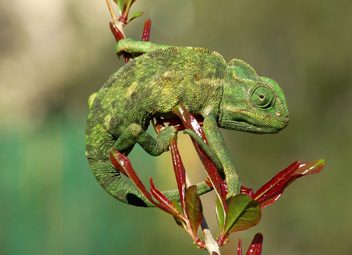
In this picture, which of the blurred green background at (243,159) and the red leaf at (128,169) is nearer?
the red leaf at (128,169)

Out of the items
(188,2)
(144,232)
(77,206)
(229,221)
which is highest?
(188,2)

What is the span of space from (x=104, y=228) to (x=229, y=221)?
254 inches

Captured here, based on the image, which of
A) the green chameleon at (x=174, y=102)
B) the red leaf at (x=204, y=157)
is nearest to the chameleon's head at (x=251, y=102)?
the green chameleon at (x=174, y=102)

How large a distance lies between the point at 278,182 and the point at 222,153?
176 millimetres

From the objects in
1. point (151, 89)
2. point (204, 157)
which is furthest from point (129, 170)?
point (151, 89)

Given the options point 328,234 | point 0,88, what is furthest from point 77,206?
point 0,88

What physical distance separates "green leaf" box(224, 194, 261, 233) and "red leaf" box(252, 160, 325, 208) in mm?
96

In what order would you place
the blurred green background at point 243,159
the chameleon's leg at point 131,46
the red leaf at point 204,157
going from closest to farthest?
the red leaf at point 204,157, the chameleon's leg at point 131,46, the blurred green background at point 243,159

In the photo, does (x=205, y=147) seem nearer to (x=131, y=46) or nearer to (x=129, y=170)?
(x=129, y=170)

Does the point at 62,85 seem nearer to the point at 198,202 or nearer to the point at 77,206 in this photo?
the point at 77,206

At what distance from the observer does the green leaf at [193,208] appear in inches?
53.0

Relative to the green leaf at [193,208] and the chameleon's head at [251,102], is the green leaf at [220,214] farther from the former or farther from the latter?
the chameleon's head at [251,102]

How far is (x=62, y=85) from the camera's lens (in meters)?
12.0

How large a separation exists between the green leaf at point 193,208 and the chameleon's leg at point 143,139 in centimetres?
23
